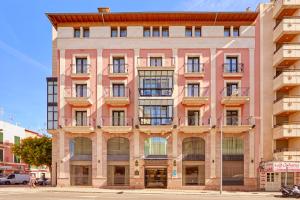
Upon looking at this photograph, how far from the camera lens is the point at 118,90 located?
1681 inches

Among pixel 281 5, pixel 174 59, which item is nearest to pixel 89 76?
pixel 174 59

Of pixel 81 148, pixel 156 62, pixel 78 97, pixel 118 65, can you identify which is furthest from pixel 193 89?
pixel 81 148

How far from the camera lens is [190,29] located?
4291 cm

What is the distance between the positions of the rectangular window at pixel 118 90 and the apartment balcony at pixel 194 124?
7.46m

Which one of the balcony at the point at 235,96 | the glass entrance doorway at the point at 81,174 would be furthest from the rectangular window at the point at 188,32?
the glass entrance doorway at the point at 81,174

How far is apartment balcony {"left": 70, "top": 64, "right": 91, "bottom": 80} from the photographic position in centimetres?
4228

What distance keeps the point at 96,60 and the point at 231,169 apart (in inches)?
787

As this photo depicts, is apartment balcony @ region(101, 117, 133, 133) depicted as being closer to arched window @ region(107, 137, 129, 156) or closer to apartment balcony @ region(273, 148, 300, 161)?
arched window @ region(107, 137, 129, 156)

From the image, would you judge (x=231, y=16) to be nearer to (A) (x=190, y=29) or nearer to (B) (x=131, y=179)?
(A) (x=190, y=29)

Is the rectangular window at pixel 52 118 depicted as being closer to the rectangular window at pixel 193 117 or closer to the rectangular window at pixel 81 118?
the rectangular window at pixel 81 118

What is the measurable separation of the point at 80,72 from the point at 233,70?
1786 centimetres

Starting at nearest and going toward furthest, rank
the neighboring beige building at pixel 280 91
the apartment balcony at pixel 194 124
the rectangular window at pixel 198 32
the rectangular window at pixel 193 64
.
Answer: the neighboring beige building at pixel 280 91
the apartment balcony at pixel 194 124
the rectangular window at pixel 193 64
the rectangular window at pixel 198 32

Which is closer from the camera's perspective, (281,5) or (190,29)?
(281,5)

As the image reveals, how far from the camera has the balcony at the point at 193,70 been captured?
138ft
